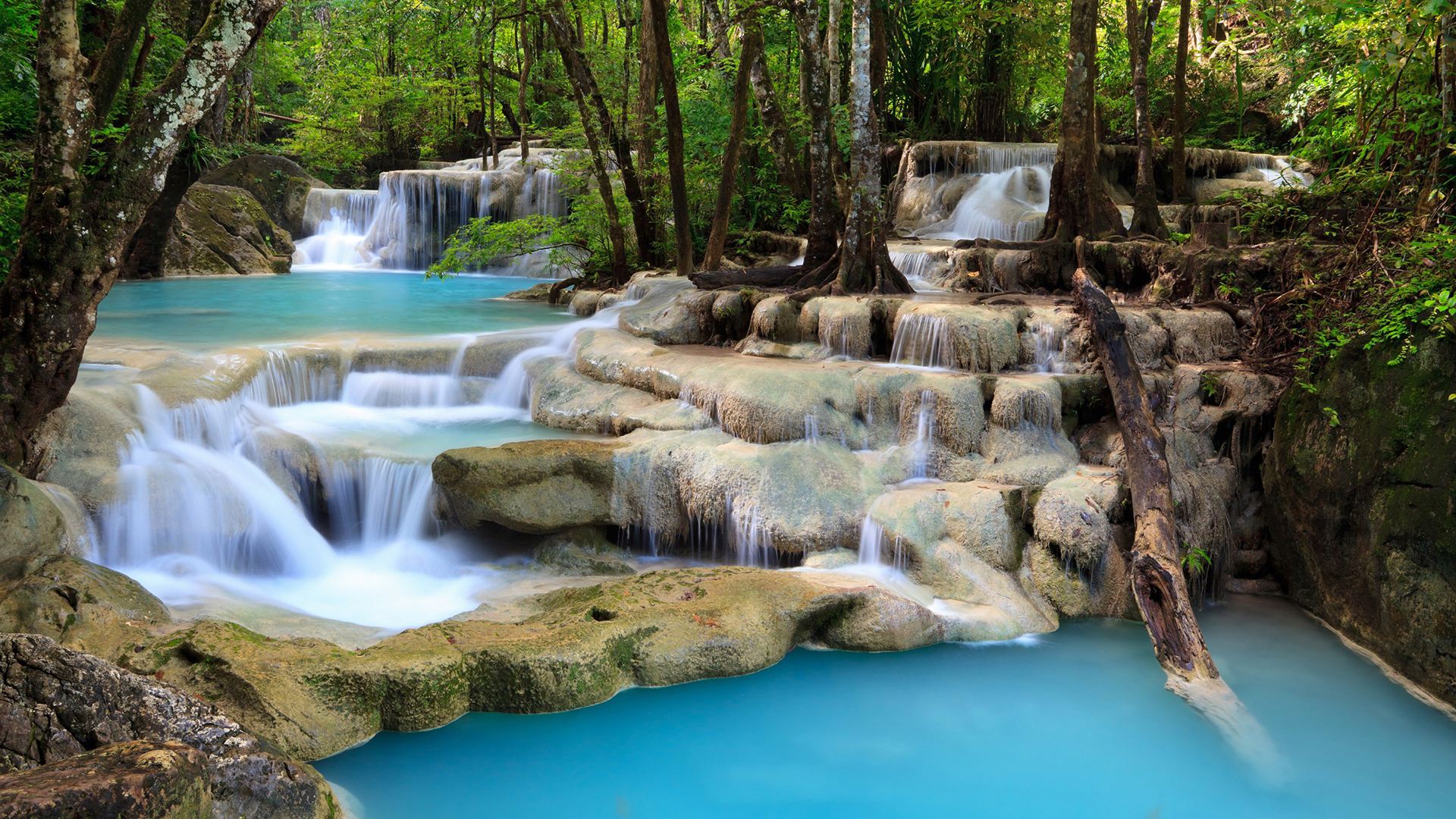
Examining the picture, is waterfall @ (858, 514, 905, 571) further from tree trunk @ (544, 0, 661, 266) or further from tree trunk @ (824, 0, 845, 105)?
tree trunk @ (544, 0, 661, 266)

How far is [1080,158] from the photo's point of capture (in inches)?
395

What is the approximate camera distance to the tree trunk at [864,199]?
864 centimetres

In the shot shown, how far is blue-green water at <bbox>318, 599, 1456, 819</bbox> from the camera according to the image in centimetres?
432

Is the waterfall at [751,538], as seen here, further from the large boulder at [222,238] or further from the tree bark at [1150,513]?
the large boulder at [222,238]

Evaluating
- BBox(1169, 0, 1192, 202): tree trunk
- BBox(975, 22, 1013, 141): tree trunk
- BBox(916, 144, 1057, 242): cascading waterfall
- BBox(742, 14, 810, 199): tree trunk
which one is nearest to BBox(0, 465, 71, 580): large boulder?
BBox(742, 14, 810, 199): tree trunk

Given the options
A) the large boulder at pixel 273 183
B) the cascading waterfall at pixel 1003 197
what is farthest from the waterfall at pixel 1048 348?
the large boulder at pixel 273 183

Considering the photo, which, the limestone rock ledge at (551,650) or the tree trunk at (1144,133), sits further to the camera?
the tree trunk at (1144,133)

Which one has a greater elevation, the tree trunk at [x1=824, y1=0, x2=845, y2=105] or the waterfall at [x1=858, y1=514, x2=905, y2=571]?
the tree trunk at [x1=824, y1=0, x2=845, y2=105]

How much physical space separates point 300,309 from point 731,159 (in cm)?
633

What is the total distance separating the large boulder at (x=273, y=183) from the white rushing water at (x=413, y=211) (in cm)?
23

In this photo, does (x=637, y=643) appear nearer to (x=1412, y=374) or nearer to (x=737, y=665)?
(x=737, y=665)

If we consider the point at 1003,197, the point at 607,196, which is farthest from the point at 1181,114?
the point at 607,196

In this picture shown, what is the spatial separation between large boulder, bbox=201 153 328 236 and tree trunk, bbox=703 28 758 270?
1435cm

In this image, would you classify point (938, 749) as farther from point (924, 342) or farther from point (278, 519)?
point (278, 519)
